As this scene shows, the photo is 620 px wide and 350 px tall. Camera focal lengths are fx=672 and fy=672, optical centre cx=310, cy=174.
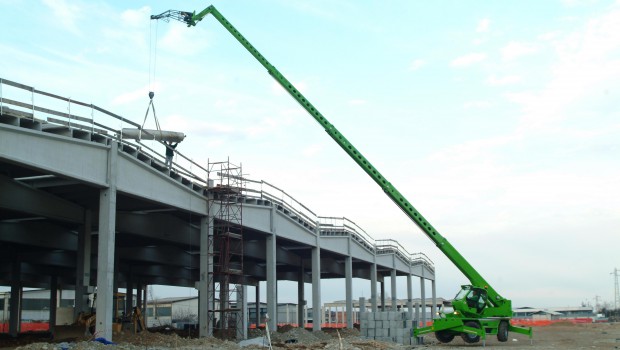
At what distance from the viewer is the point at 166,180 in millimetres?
30312

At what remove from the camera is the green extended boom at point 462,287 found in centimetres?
3509

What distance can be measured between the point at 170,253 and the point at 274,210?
11446 millimetres

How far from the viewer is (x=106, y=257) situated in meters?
25.3

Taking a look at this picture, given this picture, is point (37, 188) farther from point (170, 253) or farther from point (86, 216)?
point (170, 253)

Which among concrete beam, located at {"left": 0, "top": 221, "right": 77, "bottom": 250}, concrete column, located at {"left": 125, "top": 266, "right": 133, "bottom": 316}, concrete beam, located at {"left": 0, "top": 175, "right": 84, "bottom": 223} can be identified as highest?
concrete beam, located at {"left": 0, "top": 175, "right": 84, "bottom": 223}

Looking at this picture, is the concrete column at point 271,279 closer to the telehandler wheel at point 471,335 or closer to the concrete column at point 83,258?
the telehandler wheel at point 471,335

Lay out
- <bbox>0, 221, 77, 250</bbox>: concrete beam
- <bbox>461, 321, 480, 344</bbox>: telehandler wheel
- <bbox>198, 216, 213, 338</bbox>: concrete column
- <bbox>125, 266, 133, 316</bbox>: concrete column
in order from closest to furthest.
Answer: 1. <bbox>198, 216, 213, 338</bbox>: concrete column
2. <bbox>0, 221, 77, 250</bbox>: concrete beam
3. <bbox>461, 321, 480, 344</bbox>: telehandler wheel
4. <bbox>125, 266, 133, 316</bbox>: concrete column

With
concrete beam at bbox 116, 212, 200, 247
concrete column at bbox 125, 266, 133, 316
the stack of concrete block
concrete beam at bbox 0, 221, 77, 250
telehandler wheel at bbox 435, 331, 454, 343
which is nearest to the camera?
concrete beam at bbox 116, 212, 200, 247

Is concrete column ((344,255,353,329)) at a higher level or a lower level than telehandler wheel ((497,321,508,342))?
higher

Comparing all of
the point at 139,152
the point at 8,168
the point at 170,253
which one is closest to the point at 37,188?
the point at 8,168

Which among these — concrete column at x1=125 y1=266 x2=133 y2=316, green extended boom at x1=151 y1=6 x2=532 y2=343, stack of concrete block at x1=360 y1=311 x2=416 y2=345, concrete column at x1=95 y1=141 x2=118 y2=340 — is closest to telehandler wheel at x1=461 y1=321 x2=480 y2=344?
green extended boom at x1=151 y1=6 x2=532 y2=343

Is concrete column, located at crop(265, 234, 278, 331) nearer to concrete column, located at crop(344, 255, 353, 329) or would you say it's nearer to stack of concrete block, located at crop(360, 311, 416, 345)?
stack of concrete block, located at crop(360, 311, 416, 345)

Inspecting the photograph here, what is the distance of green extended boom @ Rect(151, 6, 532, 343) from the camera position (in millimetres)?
35094

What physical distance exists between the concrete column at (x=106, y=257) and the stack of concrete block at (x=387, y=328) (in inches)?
738
